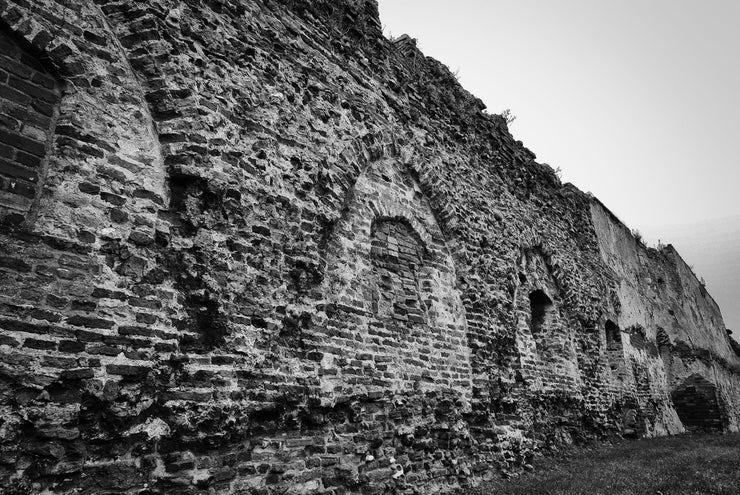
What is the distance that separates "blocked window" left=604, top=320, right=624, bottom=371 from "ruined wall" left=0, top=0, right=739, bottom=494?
4304 millimetres

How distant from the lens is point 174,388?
10.1 ft

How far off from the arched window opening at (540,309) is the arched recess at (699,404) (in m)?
9.50

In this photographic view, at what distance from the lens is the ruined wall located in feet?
8.98

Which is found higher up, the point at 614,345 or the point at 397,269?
the point at 397,269

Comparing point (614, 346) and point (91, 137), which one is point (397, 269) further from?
point (614, 346)

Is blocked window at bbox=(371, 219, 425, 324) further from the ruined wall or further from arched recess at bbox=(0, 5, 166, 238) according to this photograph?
arched recess at bbox=(0, 5, 166, 238)

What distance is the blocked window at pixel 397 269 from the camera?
5.40 m

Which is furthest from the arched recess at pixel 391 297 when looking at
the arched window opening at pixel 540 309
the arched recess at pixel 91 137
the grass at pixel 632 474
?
the arched window opening at pixel 540 309

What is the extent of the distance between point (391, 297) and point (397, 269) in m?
0.45

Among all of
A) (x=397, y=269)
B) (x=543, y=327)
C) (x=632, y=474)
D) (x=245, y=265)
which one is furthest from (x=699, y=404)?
(x=245, y=265)

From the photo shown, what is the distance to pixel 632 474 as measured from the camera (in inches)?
236

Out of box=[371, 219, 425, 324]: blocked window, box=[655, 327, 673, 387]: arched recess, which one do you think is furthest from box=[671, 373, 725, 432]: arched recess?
box=[371, 219, 425, 324]: blocked window

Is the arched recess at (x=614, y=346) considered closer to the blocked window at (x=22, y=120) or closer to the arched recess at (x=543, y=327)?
the arched recess at (x=543, y=327)

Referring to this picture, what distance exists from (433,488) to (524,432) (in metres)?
2.37
